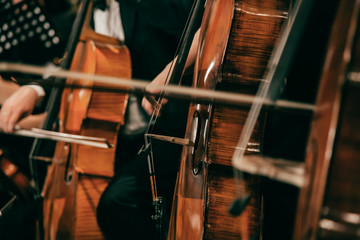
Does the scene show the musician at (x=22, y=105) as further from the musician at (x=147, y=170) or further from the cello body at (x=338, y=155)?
the cello body at (x=338, y=155)

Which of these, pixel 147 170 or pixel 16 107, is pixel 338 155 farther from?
pixel 16 107

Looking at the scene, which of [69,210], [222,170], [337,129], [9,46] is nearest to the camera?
[337,129]

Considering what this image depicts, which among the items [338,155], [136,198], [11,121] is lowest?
[136,198]

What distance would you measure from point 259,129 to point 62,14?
109 cm

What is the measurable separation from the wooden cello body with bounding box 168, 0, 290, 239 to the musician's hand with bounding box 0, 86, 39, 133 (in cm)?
66

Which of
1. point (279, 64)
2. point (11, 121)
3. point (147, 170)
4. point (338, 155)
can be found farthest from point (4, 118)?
point (338, 155)

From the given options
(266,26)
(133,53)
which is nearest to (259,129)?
(266,26)

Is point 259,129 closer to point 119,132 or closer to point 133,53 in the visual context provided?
point 119,132

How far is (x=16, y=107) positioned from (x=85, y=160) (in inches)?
12.1

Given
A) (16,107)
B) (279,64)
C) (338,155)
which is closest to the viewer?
(338,155)

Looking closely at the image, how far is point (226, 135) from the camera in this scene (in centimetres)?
66

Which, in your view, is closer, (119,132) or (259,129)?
(259,129)

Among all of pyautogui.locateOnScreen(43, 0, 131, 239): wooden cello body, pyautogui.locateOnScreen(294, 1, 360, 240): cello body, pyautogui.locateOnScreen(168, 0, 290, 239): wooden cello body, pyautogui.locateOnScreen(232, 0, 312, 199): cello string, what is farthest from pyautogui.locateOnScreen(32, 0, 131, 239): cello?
pyautogui.locateOnScreen(294, 1, 360, 240): cello body

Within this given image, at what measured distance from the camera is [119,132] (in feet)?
3.43
